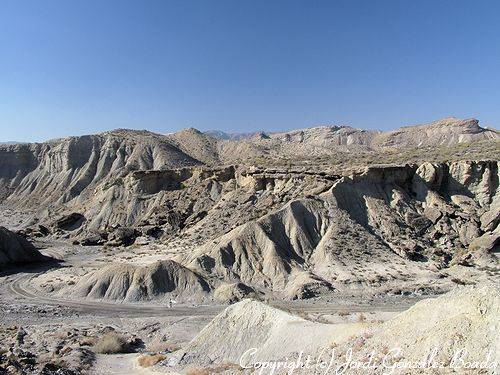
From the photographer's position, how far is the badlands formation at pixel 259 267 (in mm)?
20672

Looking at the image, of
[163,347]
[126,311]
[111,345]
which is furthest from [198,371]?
[126,311]

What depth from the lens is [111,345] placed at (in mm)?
25594

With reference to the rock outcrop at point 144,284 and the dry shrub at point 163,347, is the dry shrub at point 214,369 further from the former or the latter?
the rock outcrop at point 144,284

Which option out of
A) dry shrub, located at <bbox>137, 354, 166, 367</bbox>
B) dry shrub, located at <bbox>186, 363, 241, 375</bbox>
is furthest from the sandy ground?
dry shrub, located at <bbox>186, 363, 241, 375</bbox>

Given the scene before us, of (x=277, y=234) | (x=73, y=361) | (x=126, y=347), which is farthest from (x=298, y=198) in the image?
(x=73, y=361)

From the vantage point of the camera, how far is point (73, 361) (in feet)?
74.9

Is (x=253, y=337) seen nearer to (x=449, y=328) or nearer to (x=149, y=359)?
(x=149, y=359)

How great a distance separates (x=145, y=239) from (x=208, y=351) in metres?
35.9

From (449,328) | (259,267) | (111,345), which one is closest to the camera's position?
(449,328)

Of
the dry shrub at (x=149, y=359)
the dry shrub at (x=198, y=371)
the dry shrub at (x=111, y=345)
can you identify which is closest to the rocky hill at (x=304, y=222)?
the dry shrub at (x=111, y=345)

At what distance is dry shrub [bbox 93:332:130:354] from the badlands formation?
0.24 ft

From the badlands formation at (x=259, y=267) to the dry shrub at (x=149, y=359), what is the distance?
0.45 ft

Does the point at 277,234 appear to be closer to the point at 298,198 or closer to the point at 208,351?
the point at 298,198

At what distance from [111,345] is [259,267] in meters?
17.4
